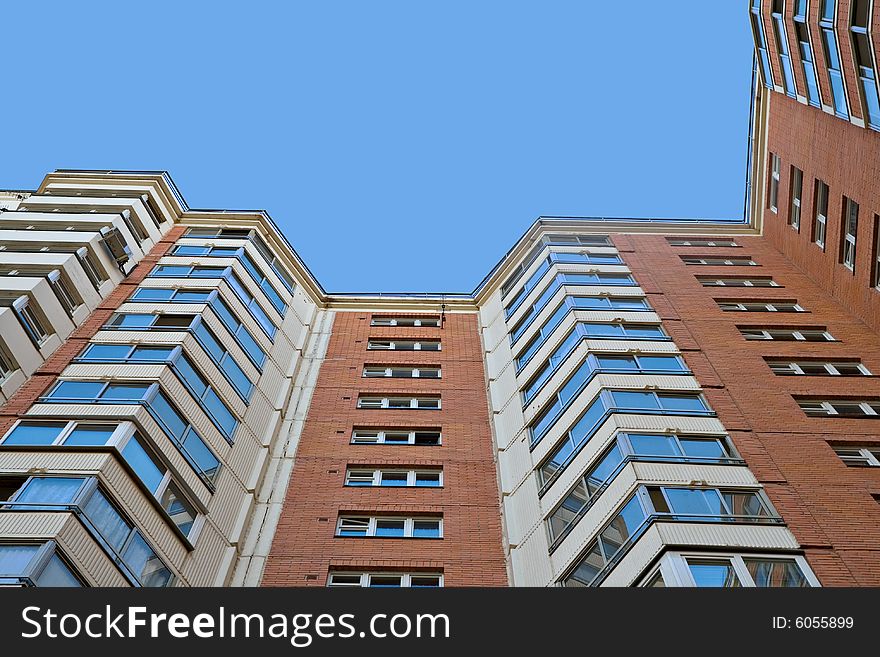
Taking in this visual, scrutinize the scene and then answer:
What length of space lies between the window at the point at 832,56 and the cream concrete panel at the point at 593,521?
19.4m

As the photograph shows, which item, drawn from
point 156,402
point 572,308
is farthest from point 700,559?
point 572,308

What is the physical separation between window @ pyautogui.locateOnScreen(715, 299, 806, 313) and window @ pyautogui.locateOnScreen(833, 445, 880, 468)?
39.7 ft

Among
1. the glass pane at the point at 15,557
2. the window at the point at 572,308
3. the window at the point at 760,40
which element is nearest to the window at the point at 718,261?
the window at the point at 760,40

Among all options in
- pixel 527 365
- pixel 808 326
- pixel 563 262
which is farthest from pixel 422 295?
pixel 808 326

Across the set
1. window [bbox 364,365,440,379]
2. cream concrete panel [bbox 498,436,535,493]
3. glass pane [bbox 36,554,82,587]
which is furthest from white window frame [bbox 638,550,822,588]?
window [bbox 364,365,440,379]

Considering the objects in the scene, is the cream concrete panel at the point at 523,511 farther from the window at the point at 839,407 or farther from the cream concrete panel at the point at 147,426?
the window at the point at 839,407

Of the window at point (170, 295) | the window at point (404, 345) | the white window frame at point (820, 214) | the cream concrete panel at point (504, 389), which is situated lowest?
the cream concrete panel at point (504, 389)

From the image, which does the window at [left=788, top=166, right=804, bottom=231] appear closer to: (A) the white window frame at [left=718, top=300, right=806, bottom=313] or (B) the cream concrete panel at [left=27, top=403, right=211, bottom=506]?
(A) the white window frame at [left=718, top=300, right=806, bottom=313]

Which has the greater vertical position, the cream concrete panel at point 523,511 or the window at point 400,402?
the window at point 400,402

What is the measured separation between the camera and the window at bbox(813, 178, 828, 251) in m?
40.2

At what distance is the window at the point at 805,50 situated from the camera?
36506 millimetres

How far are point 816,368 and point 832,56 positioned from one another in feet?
38.6

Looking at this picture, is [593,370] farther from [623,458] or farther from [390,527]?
[390,527]

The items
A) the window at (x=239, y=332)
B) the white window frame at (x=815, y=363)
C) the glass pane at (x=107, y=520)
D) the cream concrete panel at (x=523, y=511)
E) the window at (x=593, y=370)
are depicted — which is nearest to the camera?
the glass pane at (x=107, y=520)
